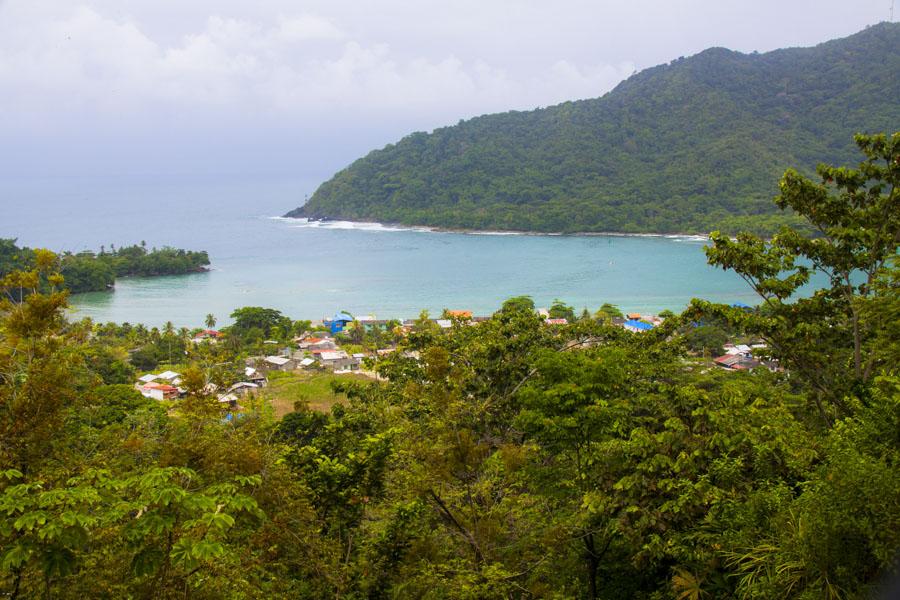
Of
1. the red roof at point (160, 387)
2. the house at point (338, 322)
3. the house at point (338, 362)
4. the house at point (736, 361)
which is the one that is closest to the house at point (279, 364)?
the house at point (338, 362)

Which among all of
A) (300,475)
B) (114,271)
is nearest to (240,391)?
(300,475)

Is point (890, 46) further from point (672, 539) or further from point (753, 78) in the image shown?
point (672, 539)

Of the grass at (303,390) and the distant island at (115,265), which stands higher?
the distant island at (115,265)

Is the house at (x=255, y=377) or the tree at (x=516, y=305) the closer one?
the tree at (x=516, y=305)

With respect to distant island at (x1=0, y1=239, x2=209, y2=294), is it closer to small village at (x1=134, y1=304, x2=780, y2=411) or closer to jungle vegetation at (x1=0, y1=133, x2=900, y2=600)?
small village at (x1=134, y1=304, x2=780, y2=411)

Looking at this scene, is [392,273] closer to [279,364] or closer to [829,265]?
[279,364]

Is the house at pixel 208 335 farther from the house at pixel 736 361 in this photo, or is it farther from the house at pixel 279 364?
the house at pixel 736 361

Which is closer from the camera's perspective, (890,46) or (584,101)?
(890,46)
